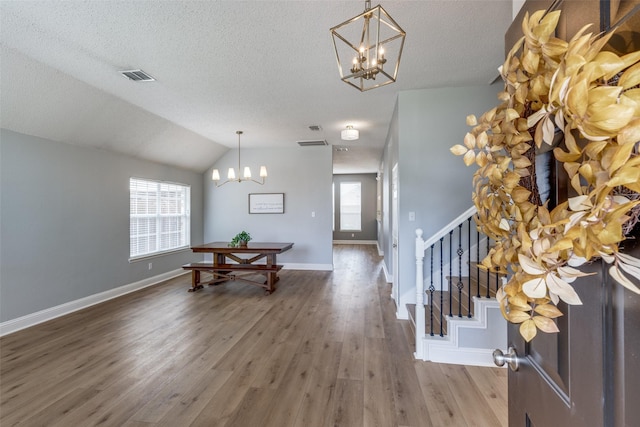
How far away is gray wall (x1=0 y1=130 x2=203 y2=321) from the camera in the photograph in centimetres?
338

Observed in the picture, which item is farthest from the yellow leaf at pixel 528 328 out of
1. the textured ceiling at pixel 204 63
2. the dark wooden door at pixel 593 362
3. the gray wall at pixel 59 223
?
the gray wall at pixel 59 223

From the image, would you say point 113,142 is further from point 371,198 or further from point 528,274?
point 371,198

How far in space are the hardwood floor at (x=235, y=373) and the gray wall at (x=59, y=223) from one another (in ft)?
1.58

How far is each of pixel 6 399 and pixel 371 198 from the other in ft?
33.2

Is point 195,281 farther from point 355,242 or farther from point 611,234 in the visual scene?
point 355,242

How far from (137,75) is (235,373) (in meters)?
3.18

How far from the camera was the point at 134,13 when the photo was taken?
7.16 ft

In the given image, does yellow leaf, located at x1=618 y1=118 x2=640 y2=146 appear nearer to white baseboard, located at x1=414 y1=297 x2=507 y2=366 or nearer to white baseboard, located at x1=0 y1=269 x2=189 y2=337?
white baseboard, located at x1=414 y1=297 x2=507 y2=366

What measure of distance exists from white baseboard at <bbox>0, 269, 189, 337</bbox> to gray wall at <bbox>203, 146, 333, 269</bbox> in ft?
6.80

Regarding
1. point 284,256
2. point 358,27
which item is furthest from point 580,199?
point 284,256

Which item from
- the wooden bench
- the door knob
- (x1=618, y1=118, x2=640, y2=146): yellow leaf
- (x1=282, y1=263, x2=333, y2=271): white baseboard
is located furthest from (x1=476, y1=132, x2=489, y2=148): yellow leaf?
(x1=282, y1=263, x2=333, y2=271): white baseboard

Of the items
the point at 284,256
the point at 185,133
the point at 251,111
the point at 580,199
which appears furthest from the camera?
the point at 284,256

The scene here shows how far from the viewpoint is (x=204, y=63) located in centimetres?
291

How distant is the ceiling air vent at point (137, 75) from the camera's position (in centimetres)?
306
